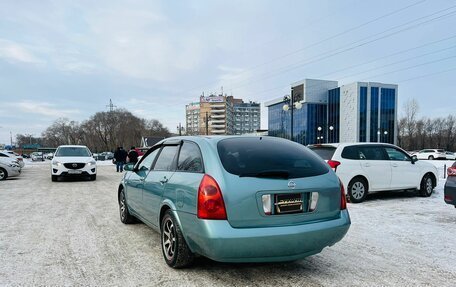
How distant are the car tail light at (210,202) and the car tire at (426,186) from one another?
28.3ft

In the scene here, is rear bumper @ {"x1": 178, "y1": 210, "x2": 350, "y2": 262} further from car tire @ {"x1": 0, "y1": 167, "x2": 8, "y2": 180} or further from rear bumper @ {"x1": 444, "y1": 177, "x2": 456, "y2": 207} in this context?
car tire @ {"x1": 0, "y1": 167, "x2": 8, "y2": 180}

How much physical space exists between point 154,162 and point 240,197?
216 centimetres

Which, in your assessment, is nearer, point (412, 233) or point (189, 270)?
point (189, 270)

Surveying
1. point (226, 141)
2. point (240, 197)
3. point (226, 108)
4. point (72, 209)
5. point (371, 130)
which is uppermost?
point (226, 108)

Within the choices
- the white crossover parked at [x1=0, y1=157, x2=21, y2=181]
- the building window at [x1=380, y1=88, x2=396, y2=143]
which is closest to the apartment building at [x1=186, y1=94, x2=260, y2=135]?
the building window at [x1=380, y1=88, x2=396, y2=143]

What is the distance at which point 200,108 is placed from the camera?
509 feet

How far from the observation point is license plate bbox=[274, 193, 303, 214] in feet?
10.8

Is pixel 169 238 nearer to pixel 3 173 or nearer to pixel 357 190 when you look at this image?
pixel 357 190

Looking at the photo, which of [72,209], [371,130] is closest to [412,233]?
[72,209]

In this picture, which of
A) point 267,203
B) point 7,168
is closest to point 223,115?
point 7,168

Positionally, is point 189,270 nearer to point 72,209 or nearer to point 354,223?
point 354,223

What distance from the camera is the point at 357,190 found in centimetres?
866

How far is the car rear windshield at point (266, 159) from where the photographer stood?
3.41 m

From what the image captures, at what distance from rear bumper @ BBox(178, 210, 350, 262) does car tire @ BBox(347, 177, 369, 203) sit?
5557mm
